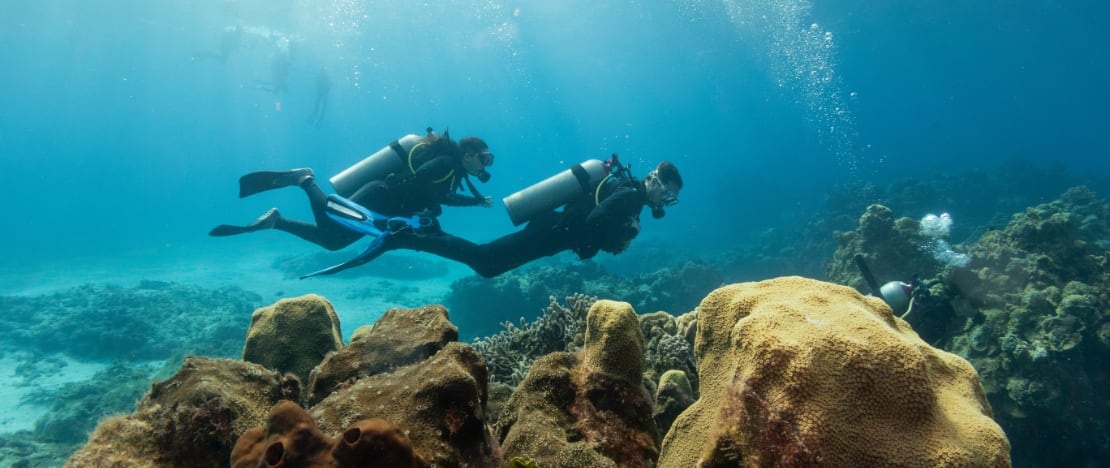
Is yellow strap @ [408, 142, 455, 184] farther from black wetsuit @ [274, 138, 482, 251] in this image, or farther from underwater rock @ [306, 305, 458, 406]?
underwater rock @ [306, 305, 458, 406]

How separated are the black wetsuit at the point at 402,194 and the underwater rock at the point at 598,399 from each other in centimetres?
719

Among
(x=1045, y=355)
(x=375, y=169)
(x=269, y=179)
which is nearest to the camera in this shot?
(x=1045, y=355)

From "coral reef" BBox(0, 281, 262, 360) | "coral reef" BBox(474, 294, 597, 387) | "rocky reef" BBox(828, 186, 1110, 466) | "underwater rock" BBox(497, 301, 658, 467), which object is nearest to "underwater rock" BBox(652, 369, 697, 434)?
"underwater rock" BBox(497, 301, 658, 467)

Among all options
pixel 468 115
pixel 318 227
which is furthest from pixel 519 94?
pixel 318 227

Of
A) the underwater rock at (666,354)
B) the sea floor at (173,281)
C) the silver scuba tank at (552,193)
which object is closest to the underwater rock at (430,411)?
the underwater rock at (666,354)

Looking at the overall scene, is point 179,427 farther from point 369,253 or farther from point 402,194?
point 402,194

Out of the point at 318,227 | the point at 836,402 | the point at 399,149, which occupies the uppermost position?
the point at 399,149

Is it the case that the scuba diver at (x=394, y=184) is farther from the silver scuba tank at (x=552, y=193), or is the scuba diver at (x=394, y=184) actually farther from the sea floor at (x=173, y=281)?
the sea floor at (x=173, y=281)

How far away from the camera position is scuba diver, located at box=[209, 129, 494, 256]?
964 centimetres

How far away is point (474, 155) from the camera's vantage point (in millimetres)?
9734

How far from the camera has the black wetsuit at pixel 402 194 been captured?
980 centimetres

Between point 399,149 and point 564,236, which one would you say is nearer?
point 564,236

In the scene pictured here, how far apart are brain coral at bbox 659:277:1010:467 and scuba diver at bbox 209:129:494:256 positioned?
26.4 feet

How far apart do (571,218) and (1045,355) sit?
7.51 m
